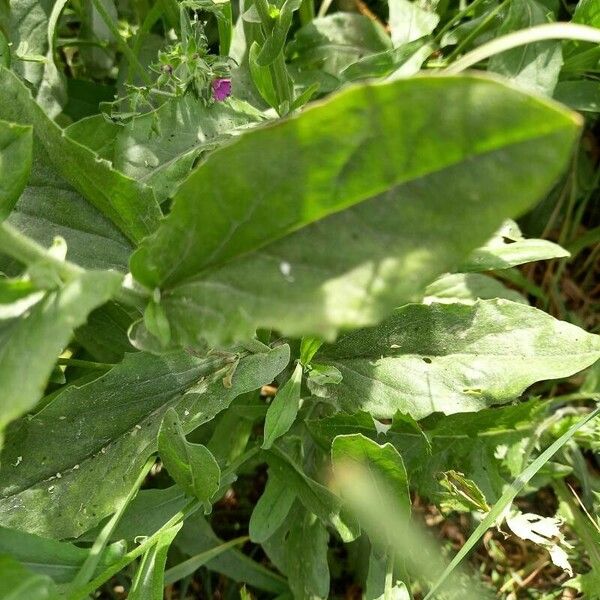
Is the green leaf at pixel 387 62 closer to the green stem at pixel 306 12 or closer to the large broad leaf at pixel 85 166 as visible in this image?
the green stem at pixel 306 12

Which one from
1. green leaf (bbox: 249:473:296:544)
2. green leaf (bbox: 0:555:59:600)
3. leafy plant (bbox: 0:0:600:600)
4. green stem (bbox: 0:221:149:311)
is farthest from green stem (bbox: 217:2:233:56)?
green leaf (bbox: 0:555:59:600)

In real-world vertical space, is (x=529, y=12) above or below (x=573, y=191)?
above

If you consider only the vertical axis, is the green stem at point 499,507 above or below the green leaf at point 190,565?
above

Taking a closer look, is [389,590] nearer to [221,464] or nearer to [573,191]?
[221,464]

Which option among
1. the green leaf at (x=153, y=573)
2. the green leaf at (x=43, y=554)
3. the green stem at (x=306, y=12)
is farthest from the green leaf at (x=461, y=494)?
the green stem at (x=306, y=12)

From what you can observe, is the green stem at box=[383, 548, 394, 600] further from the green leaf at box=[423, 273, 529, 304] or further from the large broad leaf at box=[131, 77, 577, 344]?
the large broad leaf at box=[131, 77, 577, 344]

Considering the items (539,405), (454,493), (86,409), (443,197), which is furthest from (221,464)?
(443,197)
